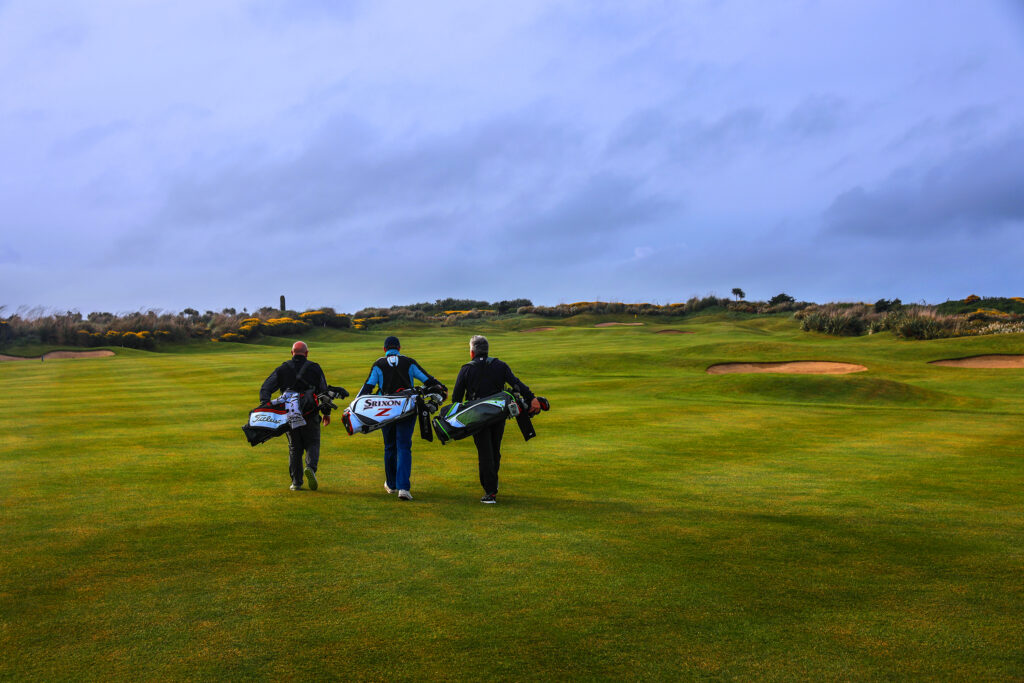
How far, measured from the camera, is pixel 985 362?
34.8 metres

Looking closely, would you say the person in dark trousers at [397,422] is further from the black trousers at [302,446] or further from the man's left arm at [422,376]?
the black trousers at [302,446]

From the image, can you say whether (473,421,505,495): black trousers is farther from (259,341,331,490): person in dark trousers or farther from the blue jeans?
(259,341,331,490): person in dark trousers

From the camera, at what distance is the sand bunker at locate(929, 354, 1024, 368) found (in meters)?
34.2

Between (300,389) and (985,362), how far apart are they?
33.6 metres

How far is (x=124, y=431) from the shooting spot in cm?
1775

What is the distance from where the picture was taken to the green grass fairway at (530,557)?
562 centimetres

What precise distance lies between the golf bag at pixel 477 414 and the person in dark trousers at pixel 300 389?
2.06 m

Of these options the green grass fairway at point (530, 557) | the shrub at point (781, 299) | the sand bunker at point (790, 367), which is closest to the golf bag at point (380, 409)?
the green grass fairway at point (530, 557)

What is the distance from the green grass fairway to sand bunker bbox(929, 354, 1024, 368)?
1799cm

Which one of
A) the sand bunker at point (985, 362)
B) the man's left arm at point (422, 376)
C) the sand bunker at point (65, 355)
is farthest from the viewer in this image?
the sand bunker at point (65, 355)

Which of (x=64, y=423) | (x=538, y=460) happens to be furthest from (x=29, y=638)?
(x=64, y=423)

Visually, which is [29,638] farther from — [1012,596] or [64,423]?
[64,423]

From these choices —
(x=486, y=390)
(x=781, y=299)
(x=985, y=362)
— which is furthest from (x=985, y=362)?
(x=781, y=299)

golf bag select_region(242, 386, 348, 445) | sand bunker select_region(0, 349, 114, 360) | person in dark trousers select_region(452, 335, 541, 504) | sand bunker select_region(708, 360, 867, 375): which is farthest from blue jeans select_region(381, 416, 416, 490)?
sand bunker select_region(0, 349, 114, 360)
